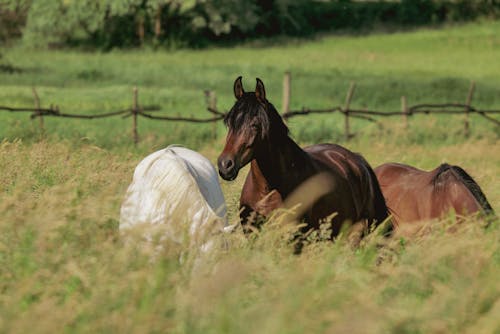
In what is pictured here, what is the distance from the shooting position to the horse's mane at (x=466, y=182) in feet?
27.9

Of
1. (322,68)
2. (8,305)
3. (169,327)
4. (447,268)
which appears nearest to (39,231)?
(8,305)

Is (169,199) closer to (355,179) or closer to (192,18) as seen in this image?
(355,179)

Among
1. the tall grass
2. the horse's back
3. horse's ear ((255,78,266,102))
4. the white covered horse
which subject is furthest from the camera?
the horse's back

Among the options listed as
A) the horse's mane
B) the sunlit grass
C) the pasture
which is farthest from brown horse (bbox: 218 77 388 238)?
the sunlit grass

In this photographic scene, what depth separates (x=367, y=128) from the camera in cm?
2298

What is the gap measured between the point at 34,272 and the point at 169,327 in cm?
93

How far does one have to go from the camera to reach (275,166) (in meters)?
7.77

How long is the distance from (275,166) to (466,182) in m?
1.99

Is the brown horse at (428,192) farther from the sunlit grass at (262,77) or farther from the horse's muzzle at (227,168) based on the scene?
the sunlit grass at (262,77)

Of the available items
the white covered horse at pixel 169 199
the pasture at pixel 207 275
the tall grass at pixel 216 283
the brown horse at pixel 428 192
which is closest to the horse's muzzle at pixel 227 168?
the white covered horse at pixel 169 199

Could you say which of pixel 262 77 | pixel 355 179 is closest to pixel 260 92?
pixel 355 179

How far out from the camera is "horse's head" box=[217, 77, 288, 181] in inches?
283

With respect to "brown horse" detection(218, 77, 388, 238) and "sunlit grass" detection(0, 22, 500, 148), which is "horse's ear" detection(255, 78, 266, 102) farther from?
"sunlit grass" detection(0, 22, 500, 148)

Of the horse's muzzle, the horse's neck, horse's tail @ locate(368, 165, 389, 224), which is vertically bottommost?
horse's tail @ locate(368, 165, 389, 224)
